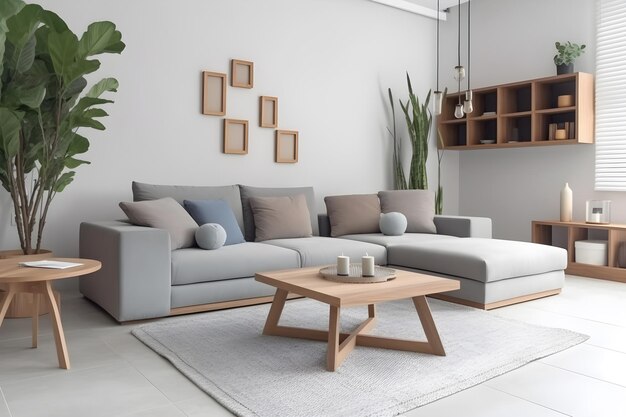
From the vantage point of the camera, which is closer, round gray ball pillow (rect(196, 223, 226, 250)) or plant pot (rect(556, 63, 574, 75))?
round gray ball pillow (rect(196, 223, 226, 250))

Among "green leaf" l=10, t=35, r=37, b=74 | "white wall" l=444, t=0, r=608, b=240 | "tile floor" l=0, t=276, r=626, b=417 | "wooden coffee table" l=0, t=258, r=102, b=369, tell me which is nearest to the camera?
"tile floor" l=0, t=276, r=626, b=417

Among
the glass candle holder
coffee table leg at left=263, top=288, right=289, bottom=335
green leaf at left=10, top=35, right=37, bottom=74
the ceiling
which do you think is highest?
the ceiling

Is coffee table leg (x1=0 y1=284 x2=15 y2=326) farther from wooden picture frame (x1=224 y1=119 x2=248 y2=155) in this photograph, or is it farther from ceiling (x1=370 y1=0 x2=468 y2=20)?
ceiling (x1=370 y1=0 x2=468 y2=20)

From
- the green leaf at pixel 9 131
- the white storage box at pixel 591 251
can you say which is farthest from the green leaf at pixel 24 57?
the white storage box at pixel 591 251

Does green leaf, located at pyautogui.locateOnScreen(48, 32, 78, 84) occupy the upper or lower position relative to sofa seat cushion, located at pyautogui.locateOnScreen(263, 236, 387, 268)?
upper

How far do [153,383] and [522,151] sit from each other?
16.0 feet

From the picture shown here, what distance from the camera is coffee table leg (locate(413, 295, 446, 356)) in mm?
2676

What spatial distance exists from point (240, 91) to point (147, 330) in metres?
2.60

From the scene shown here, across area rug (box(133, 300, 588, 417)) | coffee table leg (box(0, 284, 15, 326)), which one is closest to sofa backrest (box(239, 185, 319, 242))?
area rug (box(133, 300, 588, 417))

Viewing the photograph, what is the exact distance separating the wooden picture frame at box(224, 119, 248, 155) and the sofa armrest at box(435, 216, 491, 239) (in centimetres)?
198

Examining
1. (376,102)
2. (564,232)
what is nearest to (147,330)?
(376,102)

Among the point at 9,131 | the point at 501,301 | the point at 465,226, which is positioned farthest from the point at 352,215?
the point at 9,131

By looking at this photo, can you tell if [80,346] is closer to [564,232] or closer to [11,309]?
[11,309]

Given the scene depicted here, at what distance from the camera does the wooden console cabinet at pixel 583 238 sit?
15.5 feet
